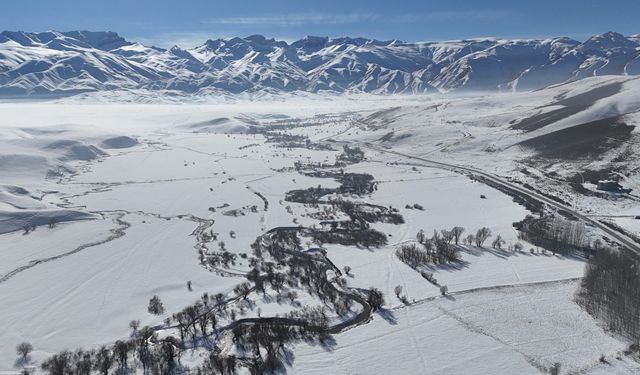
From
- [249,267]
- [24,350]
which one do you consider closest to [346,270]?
[249,267]

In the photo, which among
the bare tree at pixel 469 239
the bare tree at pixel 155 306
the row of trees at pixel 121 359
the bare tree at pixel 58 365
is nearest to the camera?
the bare tree at pixel 58 365

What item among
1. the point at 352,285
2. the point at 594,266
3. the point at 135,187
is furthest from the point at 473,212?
the point at 135,187

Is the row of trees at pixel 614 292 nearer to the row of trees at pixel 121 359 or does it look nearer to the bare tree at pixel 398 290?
the bare tree at pixel 398 290

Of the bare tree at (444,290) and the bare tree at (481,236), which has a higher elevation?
the bare tree at (481,236)

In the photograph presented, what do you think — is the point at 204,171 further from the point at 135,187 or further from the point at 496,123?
the point at 496,123

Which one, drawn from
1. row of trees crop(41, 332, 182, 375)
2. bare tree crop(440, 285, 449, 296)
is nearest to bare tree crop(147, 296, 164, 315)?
row of trees crop(41, 332, 182, 375)

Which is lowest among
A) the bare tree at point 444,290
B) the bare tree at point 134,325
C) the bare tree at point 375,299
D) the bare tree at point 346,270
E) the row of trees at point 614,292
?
the row of trees at point 614,292

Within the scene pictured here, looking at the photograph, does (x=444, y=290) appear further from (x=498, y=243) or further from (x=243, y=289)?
(x=243, y=289)

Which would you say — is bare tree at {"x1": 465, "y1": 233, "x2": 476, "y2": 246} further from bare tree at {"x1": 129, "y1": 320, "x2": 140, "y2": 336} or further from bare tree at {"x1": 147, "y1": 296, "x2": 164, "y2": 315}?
bare tree at {"x1": 129, "y1": 320, "x2": 140, "y2": 336}

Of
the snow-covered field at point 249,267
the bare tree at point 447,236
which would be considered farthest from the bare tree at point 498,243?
the bare tree at point 447,236

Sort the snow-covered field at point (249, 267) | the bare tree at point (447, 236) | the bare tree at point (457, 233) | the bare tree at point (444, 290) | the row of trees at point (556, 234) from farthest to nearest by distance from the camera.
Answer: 1. the bare tree at point (447, 236)
2. the bare tree at point (457, 233)
3. the row of trees at point (556, 234)
4. the bare tree at point (444, 290)
5. the snow-covered field at point (249, 267)

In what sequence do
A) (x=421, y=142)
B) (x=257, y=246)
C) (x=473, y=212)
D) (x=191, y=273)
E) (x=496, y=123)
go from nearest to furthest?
(x=191, y=273) < (x=257, y=246) < (x=473, y=212) < (x=421, y=142) < (x=496, y=123)
